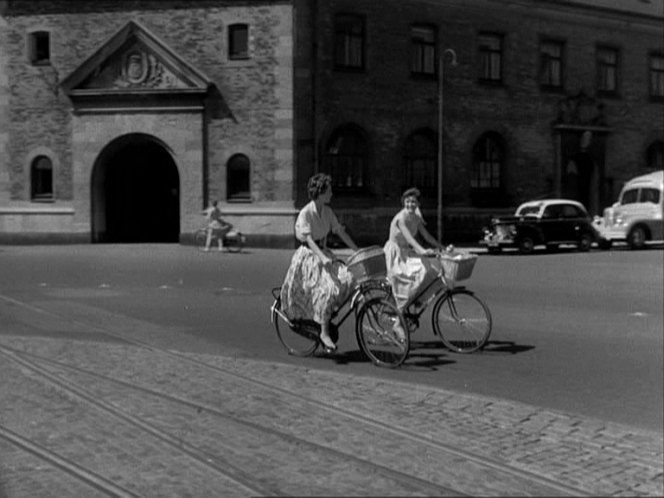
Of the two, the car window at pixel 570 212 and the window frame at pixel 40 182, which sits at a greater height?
the window frame at pixel 40 182

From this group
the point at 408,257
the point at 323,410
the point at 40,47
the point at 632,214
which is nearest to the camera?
the point at 323,410

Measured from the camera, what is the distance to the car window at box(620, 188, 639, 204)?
64.7ft

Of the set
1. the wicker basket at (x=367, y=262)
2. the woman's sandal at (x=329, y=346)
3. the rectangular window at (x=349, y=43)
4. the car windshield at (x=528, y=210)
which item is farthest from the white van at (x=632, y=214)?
the wicker basket at (x=367, y=262)

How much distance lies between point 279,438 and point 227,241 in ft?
27.2

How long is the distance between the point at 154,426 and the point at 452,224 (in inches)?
780

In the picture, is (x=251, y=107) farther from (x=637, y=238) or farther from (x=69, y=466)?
(x=69, y=466)

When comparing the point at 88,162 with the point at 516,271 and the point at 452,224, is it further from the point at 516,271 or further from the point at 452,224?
the point at 516,271

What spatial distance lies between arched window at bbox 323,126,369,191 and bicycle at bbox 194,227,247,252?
10.0 metres

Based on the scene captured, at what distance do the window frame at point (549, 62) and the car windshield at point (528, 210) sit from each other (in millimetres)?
2779

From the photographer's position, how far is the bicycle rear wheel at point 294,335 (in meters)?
6.22

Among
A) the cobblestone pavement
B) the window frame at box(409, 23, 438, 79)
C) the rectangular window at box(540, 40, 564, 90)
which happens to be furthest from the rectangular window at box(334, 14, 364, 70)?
the cobblestone pavement

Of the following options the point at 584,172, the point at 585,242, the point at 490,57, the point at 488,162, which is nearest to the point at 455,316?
the point at 585,242

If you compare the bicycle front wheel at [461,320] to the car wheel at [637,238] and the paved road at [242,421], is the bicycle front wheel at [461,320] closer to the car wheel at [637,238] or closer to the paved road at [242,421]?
the paved road at [242,421]

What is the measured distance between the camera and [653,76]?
556 inches
